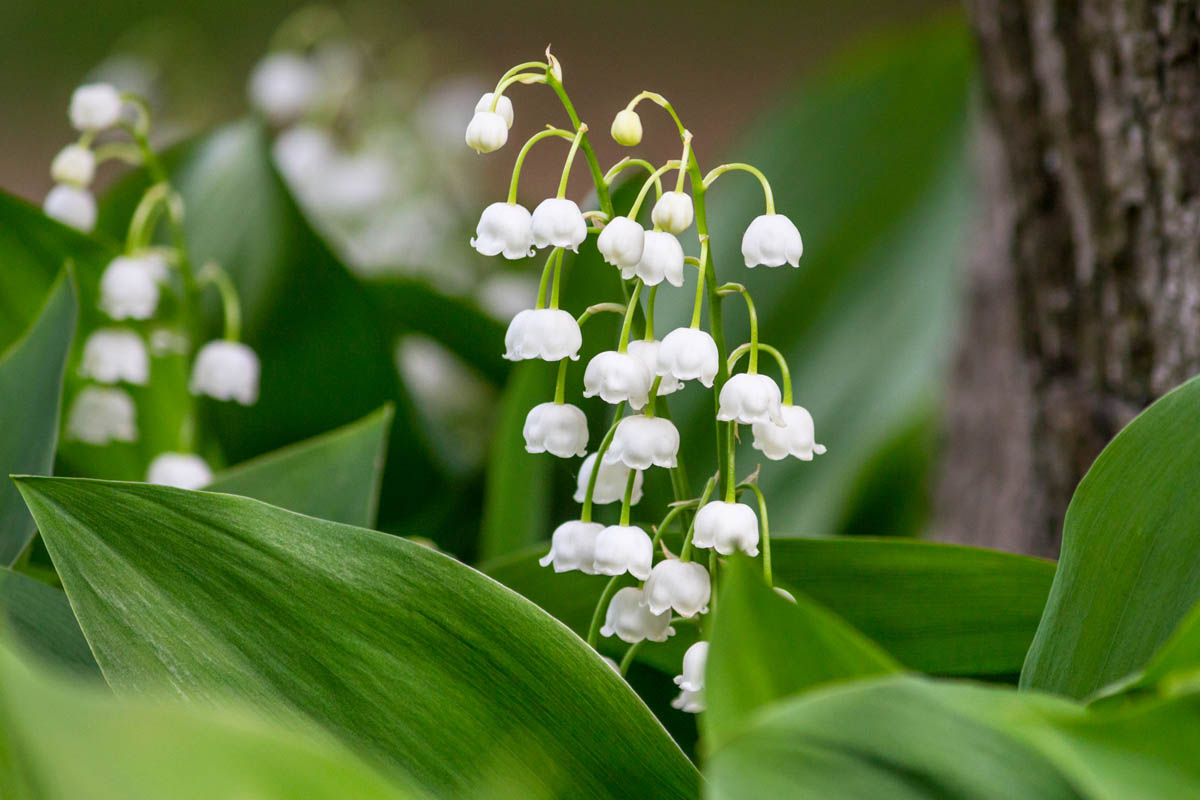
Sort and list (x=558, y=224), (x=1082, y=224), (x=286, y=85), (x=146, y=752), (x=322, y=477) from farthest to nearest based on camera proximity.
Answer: (x=286, y=85)
(x=1082, y=224)
(x=322, y=477)
(x=558, y=224)
(x=146, y=752)

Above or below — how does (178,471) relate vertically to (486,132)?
below

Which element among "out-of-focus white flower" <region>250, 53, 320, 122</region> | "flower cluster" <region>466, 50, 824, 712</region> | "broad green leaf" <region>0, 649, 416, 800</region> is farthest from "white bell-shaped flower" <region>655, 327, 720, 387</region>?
"out-of-focus white flower" <region>250, 53, 320, 122</region>

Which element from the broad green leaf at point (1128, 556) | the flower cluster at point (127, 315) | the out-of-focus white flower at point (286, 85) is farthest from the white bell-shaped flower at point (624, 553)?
the out-of-focus white flower at point (286, 85)

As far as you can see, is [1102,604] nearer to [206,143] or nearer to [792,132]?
[792,132]

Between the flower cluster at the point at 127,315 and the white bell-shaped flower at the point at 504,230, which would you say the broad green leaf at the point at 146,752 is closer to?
the white bell-shaped flower at the point at 504,230

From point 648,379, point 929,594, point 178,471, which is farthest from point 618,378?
point 178,471

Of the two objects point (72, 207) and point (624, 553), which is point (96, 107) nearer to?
point (72, 207)

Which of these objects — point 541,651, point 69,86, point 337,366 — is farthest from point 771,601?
point 69,86
